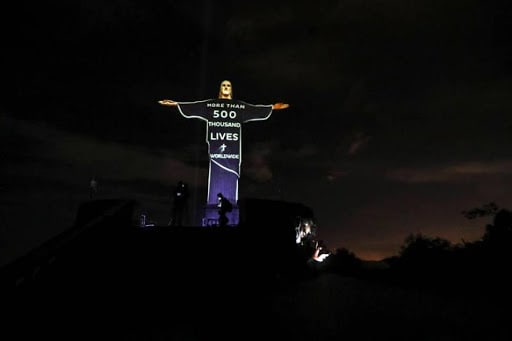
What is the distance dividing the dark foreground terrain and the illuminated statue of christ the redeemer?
22.4 feet

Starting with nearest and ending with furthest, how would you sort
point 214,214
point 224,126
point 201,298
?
point 201,298 → point 214,214 → point 224,126

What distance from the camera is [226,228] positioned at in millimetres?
8836

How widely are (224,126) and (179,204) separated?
13.9ft

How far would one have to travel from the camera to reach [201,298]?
631 cm

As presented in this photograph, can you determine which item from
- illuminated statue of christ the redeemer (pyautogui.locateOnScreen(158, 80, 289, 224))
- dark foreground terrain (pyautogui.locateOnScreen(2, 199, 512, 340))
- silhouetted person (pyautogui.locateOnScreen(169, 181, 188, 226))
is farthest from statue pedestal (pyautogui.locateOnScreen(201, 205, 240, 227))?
dark foreground terrain (pyautogui.locateOnScreen(2, 199, 512, 340))

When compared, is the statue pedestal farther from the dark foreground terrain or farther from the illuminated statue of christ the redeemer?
the dark foreground terrain

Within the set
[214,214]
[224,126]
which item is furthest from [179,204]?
Result: [224,126]

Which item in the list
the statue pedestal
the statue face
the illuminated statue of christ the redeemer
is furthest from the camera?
the statue face

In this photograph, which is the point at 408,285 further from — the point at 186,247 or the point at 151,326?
the point at 151,326

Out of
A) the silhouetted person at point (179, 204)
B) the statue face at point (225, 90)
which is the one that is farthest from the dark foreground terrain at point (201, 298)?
the statue face at point (225, 90)

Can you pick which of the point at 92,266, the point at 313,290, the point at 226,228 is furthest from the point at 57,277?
the point at 313,290

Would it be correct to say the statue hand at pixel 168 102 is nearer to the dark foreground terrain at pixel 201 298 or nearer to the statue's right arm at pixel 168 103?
the statue's right arm at pixel 168 103

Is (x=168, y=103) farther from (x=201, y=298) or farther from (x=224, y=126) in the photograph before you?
(x=201, y=298)

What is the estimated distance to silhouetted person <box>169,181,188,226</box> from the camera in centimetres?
1274
